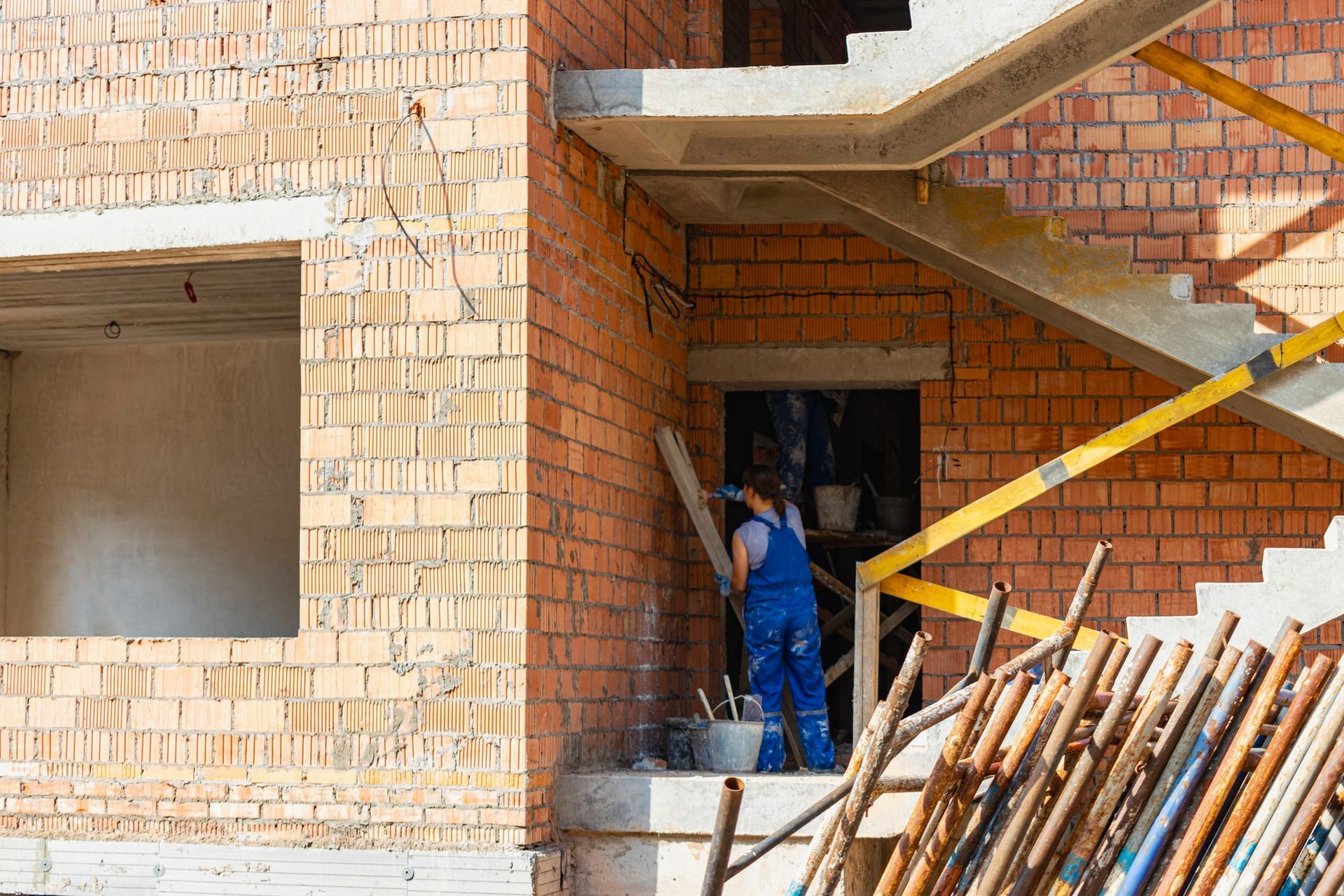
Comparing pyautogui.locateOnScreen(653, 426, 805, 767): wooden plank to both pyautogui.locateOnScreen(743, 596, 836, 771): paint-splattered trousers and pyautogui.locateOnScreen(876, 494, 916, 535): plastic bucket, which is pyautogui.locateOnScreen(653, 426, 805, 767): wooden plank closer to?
pyautogui.locateOnScreen(743, 596, 836, 771): paint-splattered trousers

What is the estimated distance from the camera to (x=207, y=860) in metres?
6.96

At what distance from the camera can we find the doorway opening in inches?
428

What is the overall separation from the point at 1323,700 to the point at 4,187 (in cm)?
600

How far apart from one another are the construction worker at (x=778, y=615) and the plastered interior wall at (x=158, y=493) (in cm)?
399

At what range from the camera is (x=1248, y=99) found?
8.00 m

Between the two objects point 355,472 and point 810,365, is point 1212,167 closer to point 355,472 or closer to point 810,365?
point 810,365

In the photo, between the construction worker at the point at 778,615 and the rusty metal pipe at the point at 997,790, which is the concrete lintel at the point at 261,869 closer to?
the rusty metal pipe at the point at 997,790

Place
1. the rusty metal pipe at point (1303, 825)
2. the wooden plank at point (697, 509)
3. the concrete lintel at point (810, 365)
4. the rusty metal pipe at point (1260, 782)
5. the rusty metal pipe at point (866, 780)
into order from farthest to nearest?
the concrete lintel at point (810, 365), the wooden plank at point (697, 509), the rusty metal pipe at point (1260, 782), the rusty metal pipe at point (1303, 825), the rusty metal pipe at point (866, 780)

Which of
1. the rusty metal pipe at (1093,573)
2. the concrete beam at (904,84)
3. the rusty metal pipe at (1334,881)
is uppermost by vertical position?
the concrete beam at (904,84)

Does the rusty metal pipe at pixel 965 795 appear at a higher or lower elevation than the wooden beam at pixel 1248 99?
lower

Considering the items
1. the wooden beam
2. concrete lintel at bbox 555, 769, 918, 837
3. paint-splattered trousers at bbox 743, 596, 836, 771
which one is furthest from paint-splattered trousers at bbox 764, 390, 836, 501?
concrete lintel at bbox 555, 769, 918, 837

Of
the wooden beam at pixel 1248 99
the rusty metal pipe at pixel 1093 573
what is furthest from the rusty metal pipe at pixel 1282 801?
the wooden beam at pixel 1248 99

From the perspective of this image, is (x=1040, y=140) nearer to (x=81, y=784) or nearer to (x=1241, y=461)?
(x=1241, y=461)

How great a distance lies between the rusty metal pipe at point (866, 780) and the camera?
197 inches
